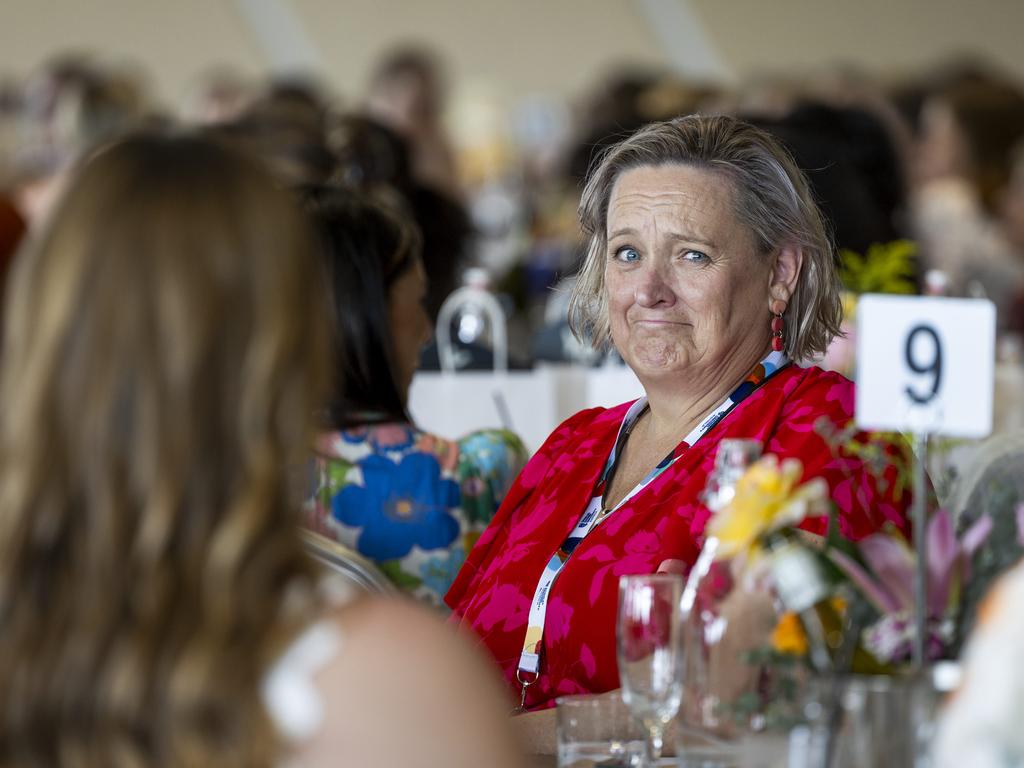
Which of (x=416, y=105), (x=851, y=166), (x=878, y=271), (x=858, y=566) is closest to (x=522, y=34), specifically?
(x=416, y=105)

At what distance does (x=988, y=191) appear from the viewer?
5918mm

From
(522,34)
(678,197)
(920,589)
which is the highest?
(522,34)

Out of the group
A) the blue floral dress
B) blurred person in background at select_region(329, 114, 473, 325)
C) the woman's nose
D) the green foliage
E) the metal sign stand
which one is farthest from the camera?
blurred person in background at select_region(329, 114, 473, 325)

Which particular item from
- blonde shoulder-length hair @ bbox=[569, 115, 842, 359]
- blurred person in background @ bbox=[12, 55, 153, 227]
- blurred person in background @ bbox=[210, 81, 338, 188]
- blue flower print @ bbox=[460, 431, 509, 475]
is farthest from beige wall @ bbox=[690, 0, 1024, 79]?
blonde shoulder-length hair @ bbox=[569, 115, 842, 359]

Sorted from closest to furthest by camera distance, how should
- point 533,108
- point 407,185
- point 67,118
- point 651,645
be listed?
point 651,645 → point 407,185 → point 67,118 → point 533,108

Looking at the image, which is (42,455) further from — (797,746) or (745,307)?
(745,307)

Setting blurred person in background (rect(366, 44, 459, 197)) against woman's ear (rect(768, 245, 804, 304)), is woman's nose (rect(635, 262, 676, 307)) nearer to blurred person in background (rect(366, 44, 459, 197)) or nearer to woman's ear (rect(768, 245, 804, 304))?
woman's ear (rect(768, 245, 804, 304))

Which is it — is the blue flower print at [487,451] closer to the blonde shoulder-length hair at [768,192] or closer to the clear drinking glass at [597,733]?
the blonde shoulder-length hair at [768,192]

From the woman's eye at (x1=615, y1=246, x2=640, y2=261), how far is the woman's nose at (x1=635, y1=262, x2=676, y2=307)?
5cm

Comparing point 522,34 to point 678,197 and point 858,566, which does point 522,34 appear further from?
point 858,566

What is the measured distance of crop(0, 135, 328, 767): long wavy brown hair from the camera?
1.15 metres

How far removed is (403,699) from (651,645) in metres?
0.47

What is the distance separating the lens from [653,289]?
90.1 inches

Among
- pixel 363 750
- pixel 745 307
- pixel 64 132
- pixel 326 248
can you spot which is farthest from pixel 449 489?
pixel 64 132
